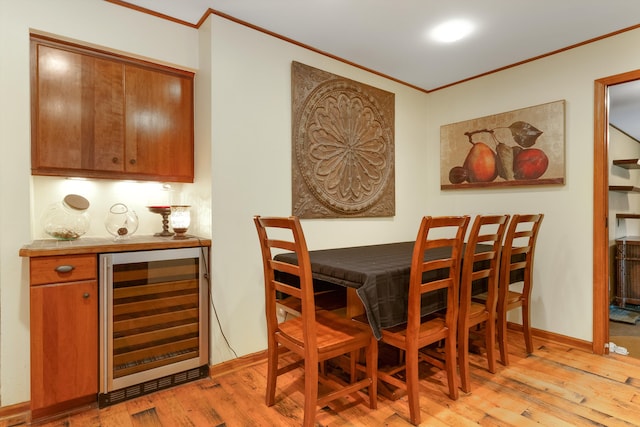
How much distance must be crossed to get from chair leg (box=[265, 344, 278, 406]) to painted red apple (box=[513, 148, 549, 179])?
265 centimetres

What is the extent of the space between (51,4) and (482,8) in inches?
107

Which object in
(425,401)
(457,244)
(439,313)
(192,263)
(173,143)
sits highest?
(173,143)

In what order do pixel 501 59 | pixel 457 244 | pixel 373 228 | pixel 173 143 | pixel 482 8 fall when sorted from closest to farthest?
pixel 457 244 → pixel 482 8 → pixel 173 143 → pixel 501 59 → pixel 373 228

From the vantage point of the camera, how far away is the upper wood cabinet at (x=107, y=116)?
204cm

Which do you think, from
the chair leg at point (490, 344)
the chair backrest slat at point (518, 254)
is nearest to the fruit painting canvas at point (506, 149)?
the chair backrest slat at point (518, 254)

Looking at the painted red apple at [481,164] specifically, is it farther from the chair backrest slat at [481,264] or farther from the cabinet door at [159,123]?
the cabinet door at [159,123]

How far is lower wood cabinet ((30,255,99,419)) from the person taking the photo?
1.78 metres

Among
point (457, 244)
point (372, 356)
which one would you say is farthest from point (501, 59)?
point (372, 356)

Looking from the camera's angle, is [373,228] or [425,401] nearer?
[425,401]

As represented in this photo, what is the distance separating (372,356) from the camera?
6.13 feet

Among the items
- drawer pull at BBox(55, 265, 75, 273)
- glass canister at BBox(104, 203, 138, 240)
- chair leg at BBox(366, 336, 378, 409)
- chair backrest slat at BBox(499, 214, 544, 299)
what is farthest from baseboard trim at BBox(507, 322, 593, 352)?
drawer pull at BBox(55, 265, 75, 273)

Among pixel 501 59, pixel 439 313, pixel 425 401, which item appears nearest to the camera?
pixel 425 401

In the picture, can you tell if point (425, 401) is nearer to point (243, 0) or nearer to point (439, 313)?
point (439, 313)

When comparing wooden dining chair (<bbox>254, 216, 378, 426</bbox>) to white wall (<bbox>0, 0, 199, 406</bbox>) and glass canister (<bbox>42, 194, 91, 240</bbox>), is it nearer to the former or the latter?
glass canister (<bbox>42, 194, 91, 240</bbox>)
